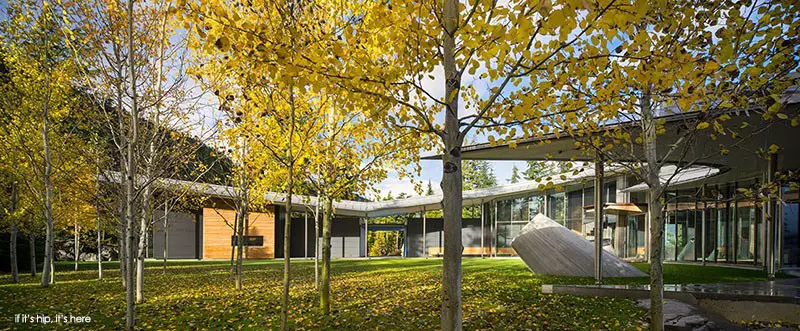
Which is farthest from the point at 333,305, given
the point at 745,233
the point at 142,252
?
the point at 745,233

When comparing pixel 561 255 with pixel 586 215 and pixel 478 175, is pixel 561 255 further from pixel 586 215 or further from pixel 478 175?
pixel 478 175

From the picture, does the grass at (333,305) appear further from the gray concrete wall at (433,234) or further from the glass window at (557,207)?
the gray concrete wall at (433,234)

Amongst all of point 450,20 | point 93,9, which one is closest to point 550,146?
point 450,20

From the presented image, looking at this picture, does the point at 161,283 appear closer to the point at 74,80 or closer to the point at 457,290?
the point at 74,80

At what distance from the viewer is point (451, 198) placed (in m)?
4.02

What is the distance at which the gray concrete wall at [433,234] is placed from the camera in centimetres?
3722

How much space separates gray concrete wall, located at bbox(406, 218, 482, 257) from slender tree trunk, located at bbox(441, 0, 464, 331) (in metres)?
33.6

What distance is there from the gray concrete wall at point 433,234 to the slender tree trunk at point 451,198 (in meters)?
33.6

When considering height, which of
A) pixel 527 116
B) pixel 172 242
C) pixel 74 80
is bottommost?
pixel 172 242

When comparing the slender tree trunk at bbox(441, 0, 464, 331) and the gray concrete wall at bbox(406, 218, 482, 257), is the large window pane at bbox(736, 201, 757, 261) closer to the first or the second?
the slender tree trunk at bbox(441, 0, 464, 331)

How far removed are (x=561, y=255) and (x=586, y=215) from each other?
14920mm

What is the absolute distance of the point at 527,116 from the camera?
171 inches

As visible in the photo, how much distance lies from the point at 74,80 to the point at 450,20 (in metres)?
8.95

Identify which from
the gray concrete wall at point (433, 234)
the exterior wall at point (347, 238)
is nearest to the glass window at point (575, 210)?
the gray concrete wall at point (433, 234)
